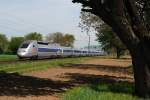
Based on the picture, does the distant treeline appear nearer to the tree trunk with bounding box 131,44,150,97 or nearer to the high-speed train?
the high-speed train

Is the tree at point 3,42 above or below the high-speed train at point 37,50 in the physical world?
above

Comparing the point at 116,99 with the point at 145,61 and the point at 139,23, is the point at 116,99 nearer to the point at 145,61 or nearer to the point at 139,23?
the point at 145,61

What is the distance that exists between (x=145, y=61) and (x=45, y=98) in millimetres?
3926

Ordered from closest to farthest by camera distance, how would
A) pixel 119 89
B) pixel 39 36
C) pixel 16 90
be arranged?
1. pixel 16 90
2. pixel 119 89
3. pixel 39 36

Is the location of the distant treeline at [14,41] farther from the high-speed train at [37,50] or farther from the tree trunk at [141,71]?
the tree trunk at [141,71]

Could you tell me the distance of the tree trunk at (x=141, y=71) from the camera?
51.3ft

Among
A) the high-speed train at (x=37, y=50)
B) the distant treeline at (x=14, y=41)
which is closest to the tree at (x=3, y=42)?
the distant treeline at (x=14, y=41)

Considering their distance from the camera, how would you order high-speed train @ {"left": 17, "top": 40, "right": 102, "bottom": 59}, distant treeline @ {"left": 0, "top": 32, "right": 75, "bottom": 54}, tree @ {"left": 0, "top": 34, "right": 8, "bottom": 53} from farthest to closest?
1. tree @ {"left": 0, "top": 34, "right": 8, "bottom": 53}
2. distant treeline @ {"left": 0, "top": 32, "right": 75, "bottom": 54}
3. high-speed train @ {"left": 17, "top": 40, "right": 102, "bottom": 59}

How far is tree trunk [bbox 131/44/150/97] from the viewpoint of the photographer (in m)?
15.6

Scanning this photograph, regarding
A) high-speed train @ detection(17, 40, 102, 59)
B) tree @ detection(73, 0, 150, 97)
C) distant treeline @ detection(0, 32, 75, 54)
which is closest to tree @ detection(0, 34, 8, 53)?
distant treeline @ detection(0, 32, 75, 54)

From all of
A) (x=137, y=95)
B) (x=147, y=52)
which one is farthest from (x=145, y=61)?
(x=137, y=95)

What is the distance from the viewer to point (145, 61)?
1573cm

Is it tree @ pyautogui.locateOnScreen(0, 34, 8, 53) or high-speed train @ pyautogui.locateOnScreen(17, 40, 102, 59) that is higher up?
tree @ pyautogui.locateOnScreen(0, 34, 8, 53)

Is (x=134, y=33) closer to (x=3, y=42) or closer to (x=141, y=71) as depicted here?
(x=141, y=71)
